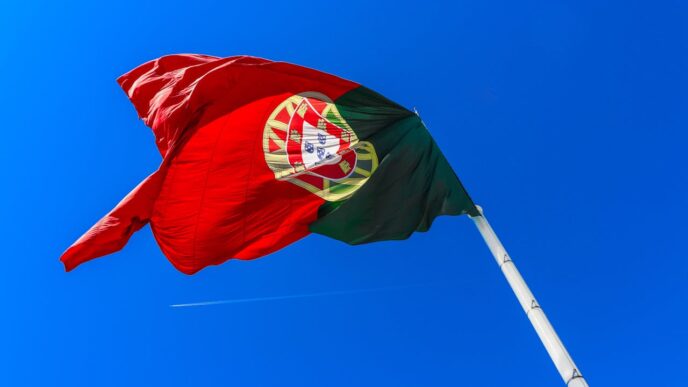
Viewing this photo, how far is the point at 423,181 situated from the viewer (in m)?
12.9

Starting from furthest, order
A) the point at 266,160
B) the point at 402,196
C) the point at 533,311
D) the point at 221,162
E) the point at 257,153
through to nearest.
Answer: the point at 257,153
the point at 266,160
the point at 221,162
the point at 402,196
the point at 533,311

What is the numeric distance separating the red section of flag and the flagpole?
171 inches

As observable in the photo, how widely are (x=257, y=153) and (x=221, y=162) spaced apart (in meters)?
0.90

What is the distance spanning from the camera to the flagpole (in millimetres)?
8891

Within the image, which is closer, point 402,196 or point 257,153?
point 402,196

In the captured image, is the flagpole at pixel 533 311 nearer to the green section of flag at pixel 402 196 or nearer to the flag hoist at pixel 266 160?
the green section of flag at pixel 402 196

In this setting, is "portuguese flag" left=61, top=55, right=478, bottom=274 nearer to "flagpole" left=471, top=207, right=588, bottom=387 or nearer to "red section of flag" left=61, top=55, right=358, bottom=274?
"red section of flag" left=61, top=55, right=358, bottom=274

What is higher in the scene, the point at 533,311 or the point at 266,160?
the point at 266,160

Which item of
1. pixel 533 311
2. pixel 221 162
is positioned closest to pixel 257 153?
pixel 221 162

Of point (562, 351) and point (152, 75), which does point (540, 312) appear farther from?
point (152, 75)

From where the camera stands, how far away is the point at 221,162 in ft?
47.9

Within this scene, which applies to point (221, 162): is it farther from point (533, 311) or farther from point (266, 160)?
point (533, 311)

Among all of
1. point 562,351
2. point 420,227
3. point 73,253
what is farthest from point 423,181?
point 73,253

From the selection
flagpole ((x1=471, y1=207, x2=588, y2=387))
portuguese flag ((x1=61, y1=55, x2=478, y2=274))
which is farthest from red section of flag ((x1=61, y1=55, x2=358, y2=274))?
flagpole ((x1=471, y1=207, x2=588, y2=387))
